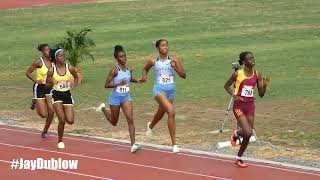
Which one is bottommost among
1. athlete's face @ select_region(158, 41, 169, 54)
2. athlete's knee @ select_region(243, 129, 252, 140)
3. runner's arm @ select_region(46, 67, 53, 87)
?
athlete's knee @ select_region(243, 129, 252, 140)

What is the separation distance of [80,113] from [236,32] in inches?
658

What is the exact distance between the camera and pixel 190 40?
101ft

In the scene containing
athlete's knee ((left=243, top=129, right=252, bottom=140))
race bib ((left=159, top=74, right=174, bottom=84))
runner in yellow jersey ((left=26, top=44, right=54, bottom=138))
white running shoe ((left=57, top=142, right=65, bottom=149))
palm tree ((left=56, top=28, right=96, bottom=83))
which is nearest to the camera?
athlete's knee ((left=243, top=129, right=252, bottom=140))

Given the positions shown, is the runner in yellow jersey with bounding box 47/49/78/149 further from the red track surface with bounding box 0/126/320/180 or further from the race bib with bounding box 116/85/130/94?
the race bib with bounding box 116/85/130/94

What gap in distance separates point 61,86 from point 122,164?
1899mm

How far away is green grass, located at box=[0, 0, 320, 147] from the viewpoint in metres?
20.1

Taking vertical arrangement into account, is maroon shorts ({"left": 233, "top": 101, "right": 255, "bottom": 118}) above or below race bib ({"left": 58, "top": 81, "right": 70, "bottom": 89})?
below

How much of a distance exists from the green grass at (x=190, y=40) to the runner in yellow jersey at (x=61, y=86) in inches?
218

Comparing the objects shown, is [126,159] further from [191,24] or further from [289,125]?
[191,24]

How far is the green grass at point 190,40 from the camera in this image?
2008 cm

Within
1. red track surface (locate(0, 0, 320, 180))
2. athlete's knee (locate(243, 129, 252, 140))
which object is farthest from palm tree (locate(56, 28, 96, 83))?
athlete's knee (locate(243, 129, 252, 140))

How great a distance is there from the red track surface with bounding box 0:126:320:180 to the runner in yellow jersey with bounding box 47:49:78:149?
619 mm

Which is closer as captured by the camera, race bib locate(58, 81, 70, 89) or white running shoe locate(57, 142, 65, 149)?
race bib locate(58, 81, 70, 89)

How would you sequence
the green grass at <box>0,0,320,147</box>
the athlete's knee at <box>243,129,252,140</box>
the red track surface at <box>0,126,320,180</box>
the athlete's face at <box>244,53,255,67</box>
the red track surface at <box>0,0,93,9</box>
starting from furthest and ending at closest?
the red track surface at <box>0,0,93,9</box>, the green grass at <box>0,0,320,147</box>, the athlete's face at <box>244,53,255,67</box>, the athlete's knee at <box>243,129,252,140</box>, the red track surface at <box>0,126,320,180</box>
